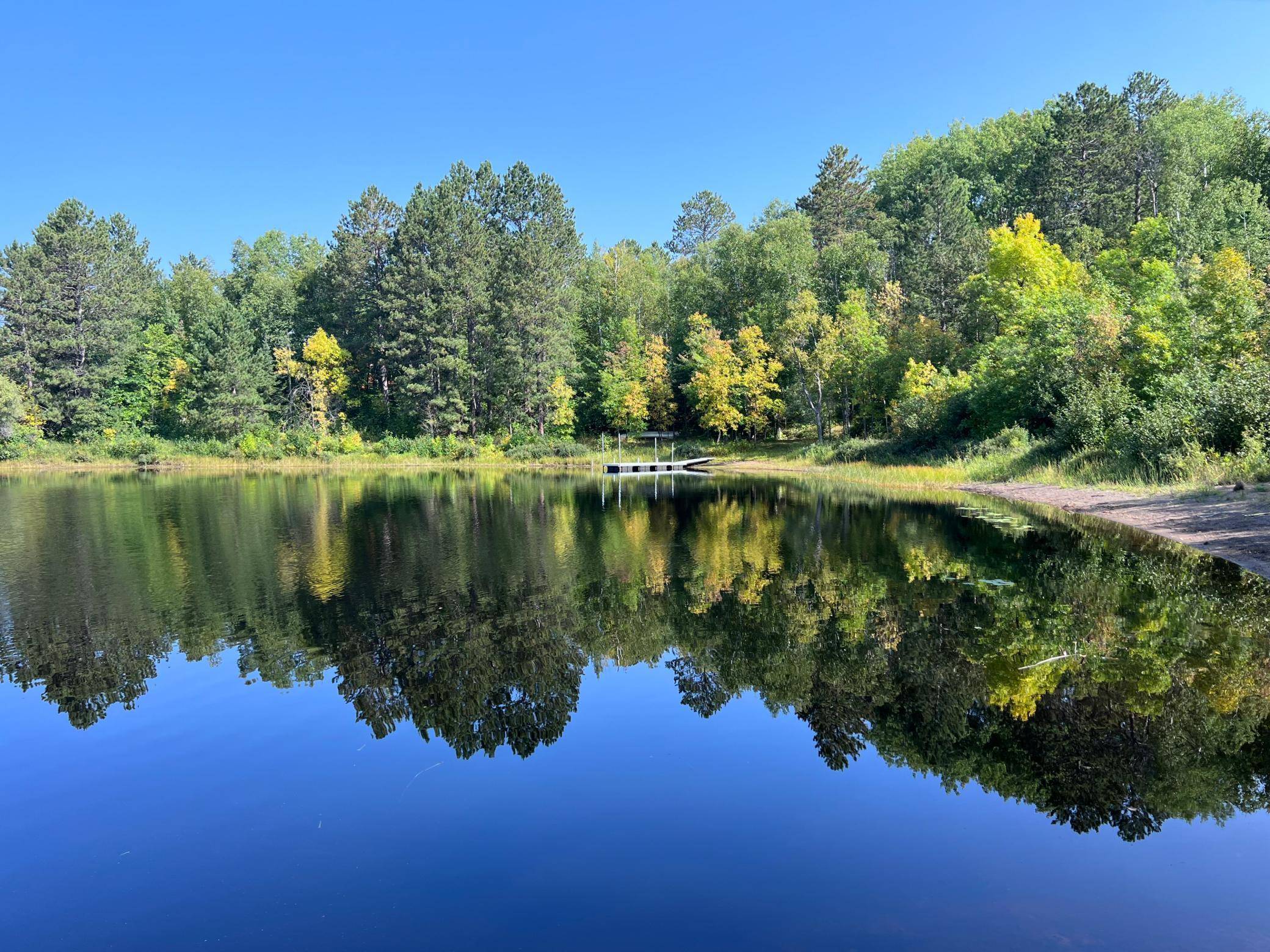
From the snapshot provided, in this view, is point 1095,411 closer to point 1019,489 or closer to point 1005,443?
point 1019,489

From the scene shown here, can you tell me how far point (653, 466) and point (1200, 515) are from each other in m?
40.2

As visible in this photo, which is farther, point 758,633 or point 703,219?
point 703,219

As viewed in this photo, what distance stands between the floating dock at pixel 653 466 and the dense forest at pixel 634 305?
19.1 ft

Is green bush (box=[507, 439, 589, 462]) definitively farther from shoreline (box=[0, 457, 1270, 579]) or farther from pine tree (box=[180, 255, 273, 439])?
pine tree (box=[180, 255, 273, 439])

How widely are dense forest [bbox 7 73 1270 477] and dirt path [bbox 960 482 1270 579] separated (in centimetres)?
1846

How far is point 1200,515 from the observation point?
69.7 feet

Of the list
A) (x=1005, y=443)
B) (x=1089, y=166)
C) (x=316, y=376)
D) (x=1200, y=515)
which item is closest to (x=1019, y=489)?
(x=1005, y=443)

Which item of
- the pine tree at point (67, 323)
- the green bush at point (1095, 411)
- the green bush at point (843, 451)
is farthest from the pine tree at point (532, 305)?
the green bush at point (1095, 411)

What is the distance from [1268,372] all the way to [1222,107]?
230 ft

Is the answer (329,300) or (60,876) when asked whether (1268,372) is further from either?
A: (329,300)

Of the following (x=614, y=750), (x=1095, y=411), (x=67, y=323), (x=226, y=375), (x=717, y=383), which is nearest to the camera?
(x=614, y=750)

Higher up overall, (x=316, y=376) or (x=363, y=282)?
(x=363, y=282)

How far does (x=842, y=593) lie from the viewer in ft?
51.1

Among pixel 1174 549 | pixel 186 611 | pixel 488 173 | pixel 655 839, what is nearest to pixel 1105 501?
pixel 1174 549
